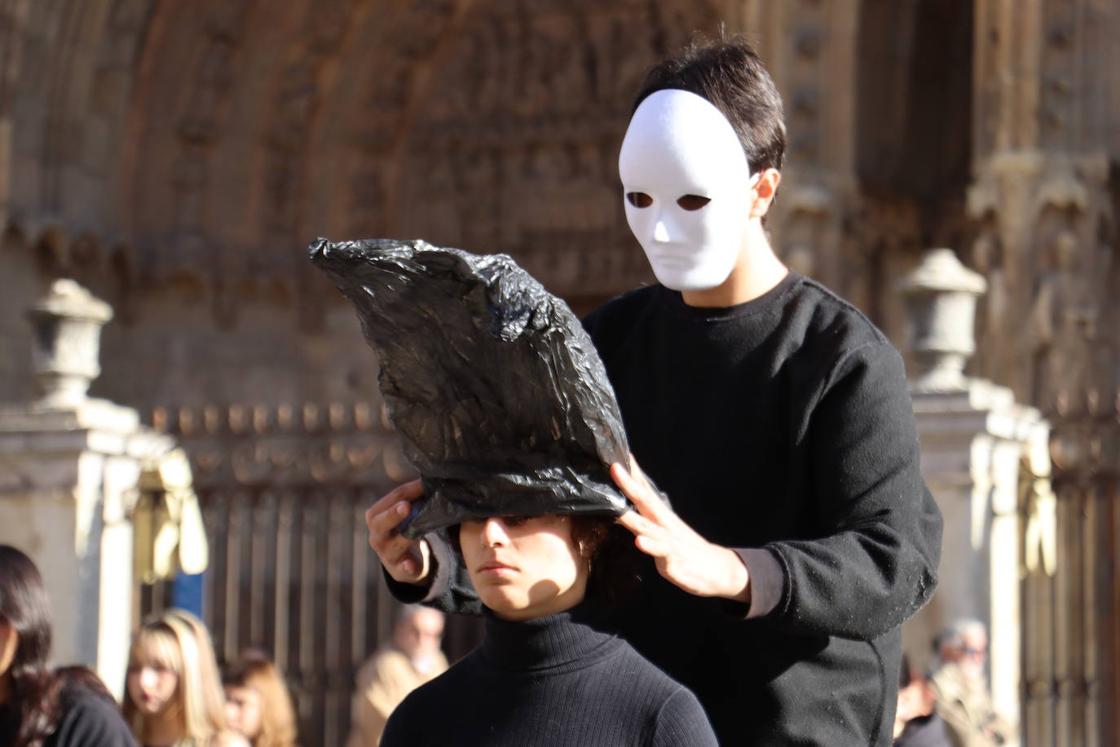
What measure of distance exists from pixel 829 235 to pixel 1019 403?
1604 mm

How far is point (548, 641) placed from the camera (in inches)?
89.0

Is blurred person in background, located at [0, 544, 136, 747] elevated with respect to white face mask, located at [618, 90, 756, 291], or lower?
lower

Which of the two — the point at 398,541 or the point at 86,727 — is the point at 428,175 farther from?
the point at 398,541

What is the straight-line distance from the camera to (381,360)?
2.28 meters

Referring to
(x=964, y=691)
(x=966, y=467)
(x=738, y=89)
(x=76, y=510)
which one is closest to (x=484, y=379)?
(x=738, y=89)

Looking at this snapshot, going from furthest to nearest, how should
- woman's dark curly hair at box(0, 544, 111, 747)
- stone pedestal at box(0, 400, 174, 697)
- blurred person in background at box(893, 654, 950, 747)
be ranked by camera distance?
stone pedestal at box(0, 400, 174, 697)
blurred person in background at box(893, 654, 950, 747)
woman's dark curly hair at box(0, 544, 111, 747)

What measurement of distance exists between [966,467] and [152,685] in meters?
3.53

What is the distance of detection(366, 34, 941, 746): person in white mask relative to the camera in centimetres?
238

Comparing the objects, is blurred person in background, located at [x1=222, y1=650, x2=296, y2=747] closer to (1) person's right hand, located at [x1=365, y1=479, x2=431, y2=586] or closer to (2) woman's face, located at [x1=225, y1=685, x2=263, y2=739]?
(2) woman's face, located at [x1=225, y1=685, x2=263, y2=739]

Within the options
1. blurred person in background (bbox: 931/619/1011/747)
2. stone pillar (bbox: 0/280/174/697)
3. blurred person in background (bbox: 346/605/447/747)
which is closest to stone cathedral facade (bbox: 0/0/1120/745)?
stone pillar (bbox: 0/280/174/697)

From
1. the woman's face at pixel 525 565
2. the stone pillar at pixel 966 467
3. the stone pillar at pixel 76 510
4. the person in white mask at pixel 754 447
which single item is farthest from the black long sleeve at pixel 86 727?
the stone pillar at pixel 76 510

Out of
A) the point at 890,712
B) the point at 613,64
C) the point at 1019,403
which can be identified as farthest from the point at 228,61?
the point at 890,712

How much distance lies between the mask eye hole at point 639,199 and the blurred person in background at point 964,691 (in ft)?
14.1

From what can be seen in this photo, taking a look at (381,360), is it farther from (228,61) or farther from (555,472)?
(228,61)
